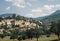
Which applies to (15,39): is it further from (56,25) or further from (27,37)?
(56,25)

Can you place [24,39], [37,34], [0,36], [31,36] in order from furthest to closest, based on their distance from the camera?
[0,36] → [31,36] → [24,39] → [37,34]

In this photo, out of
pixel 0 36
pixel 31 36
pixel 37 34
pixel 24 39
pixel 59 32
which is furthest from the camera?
pixel 0 36

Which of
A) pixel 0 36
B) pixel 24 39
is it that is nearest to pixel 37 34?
pixel 24 39

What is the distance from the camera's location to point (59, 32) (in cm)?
11988

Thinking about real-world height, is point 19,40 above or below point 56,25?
below

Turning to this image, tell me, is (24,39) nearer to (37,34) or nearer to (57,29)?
(37,34)

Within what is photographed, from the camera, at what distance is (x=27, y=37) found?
14975 centimetres

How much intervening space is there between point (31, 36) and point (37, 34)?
1918cm

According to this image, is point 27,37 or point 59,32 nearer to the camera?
point 59,32

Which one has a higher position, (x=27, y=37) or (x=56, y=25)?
(x=56, y=25)

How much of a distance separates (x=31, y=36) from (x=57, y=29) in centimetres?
3350

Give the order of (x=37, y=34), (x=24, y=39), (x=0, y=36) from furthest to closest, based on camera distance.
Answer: (x=0, y=36) < (x=24, y=39) < (x=37, y=34)

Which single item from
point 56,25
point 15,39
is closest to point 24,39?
point 15,39

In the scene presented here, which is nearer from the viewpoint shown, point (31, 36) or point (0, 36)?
point (31, 36)
